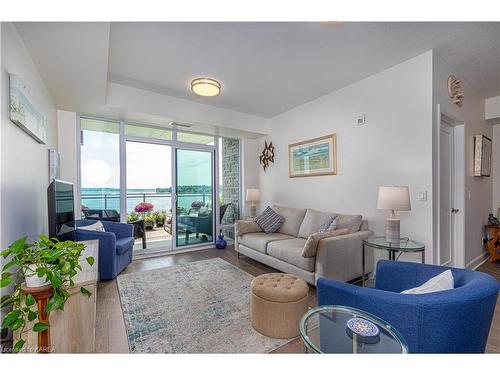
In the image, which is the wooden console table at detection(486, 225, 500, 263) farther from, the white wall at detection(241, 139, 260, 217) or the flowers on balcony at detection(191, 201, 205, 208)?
the flowers on balcony at detection(191, 201, 205, 208)

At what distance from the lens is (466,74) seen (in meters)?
2.99

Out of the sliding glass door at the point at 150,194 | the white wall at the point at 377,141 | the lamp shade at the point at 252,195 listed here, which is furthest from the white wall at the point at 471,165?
the sliding glass door at the point at 150,194

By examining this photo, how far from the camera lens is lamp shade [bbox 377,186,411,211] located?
2354 millimetres

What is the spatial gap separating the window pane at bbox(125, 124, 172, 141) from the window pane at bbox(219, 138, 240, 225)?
114 centimetres

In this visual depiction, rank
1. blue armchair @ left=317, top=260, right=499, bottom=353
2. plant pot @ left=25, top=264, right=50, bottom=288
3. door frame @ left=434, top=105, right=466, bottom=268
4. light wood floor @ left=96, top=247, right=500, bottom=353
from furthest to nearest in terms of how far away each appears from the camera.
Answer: door frame @ left=434, top=105, right=466, bottom=268 < light wood floor @ left=96, top=247, right=500, bottom=353 < plant pot @ left=25, top=264, right=50, bottom=288 < blue armchair @ left=317, top=260, right=499, bottom=353

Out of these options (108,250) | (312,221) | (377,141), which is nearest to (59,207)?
(108,250)

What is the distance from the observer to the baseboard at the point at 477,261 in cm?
330

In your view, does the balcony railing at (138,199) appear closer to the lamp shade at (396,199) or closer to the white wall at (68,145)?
the white wall at (68,145)

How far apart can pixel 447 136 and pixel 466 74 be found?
2.68 ft

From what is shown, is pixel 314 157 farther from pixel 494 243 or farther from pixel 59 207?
pixel 59 207

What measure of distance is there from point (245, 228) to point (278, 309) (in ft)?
6.78

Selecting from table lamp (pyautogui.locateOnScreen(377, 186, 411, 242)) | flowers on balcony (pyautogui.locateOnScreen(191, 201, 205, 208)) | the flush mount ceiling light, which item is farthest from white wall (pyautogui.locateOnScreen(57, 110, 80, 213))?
table lamp (pyautogui.locateOnScreen(377, 186, 411, 242))

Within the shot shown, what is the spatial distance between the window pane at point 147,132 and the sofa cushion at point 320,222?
9.67ft

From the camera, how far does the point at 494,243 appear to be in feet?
11.7
